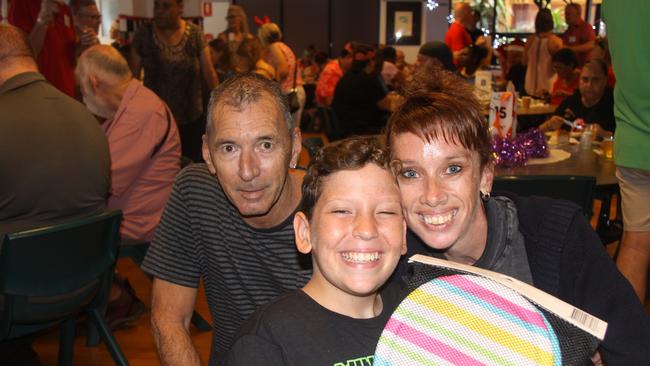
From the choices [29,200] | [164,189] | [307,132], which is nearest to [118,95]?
[164,189]

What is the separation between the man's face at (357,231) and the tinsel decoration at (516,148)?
2.01 meters

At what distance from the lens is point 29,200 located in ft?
9.68

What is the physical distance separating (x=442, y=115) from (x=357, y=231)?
386 millimetres

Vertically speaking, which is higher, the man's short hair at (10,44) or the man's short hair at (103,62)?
the man's short hair at (10,44)

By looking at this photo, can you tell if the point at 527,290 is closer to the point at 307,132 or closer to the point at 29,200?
the point at 29,200

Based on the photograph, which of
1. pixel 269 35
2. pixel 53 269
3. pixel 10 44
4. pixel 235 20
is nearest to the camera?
pixel 53 269

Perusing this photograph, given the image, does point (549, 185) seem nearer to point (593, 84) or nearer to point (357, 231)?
point (357, 231)

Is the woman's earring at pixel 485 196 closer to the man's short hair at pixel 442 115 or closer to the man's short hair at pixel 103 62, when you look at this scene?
the man's short hair at pixel 442 115

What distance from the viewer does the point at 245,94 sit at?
1759mm

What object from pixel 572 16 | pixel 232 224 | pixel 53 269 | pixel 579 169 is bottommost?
pixel 53 269

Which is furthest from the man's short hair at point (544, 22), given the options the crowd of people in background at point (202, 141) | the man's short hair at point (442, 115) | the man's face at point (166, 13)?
the man's short hair at point (442, 115)

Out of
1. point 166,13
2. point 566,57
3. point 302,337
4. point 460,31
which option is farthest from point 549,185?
point 460,31

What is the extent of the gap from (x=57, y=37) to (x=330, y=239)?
447 cm

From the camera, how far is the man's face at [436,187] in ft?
5.06
